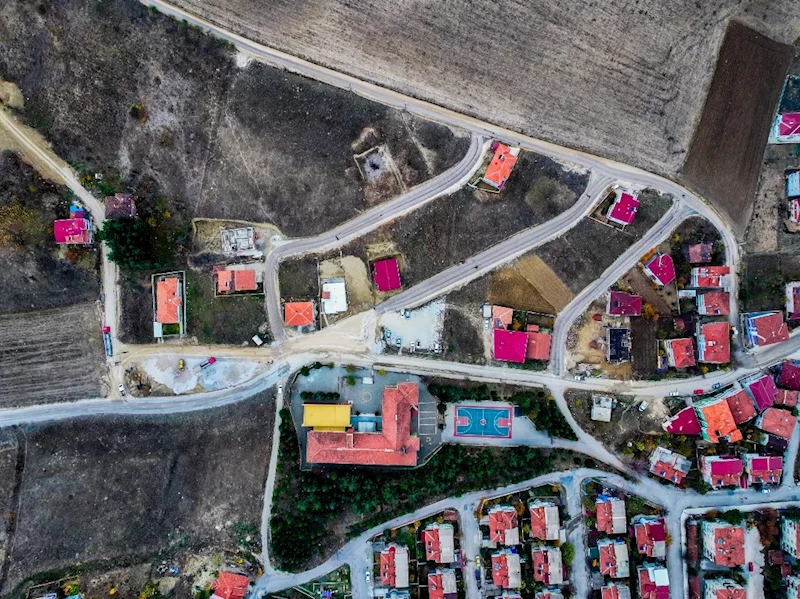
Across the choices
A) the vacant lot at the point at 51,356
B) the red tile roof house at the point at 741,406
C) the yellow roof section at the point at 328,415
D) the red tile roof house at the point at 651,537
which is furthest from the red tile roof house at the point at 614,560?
the vacant lot at the point at 51,356

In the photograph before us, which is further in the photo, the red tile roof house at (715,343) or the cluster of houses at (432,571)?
the red tile roof house at (715,343)

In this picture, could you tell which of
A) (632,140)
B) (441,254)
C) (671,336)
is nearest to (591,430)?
(671,336)

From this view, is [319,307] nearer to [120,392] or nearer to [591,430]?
[120,392]

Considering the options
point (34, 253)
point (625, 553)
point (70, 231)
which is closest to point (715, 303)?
point (625, 553)

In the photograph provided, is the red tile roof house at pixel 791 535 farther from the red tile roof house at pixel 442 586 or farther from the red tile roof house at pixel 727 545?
the red tile roof house at pixel 442 586

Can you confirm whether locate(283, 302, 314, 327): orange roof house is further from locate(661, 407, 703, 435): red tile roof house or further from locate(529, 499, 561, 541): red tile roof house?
locate(661, 407, 703, 435): red tile roof house

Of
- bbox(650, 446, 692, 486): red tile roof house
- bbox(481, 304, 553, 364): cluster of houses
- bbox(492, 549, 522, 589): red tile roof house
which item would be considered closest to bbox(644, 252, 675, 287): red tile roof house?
bbox(481, 304, 553, 364): cluster of houses

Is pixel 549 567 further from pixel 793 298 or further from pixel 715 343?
pixel 793 298
